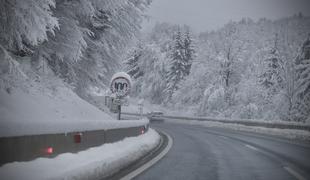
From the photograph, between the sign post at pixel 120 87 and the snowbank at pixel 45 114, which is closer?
the snowbank at pixel 45 114

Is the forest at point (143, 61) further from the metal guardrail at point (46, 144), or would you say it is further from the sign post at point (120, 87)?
the metal guardrail at point (46, 144)

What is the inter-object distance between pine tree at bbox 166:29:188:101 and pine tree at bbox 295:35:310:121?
1312 inches

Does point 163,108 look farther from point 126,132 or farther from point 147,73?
point 126,132

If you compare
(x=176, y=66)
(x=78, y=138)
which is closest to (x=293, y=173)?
(x=78, y=138)

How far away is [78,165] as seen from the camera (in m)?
6.30

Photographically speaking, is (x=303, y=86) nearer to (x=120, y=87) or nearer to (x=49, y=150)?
(x=120, y=87)

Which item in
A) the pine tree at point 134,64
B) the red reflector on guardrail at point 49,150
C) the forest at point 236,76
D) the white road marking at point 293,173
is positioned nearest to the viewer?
the red reflector on guardrail at point 49,150

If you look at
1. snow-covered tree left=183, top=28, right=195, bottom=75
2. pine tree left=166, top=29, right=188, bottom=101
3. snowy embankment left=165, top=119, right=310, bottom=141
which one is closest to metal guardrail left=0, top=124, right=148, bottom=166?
snowy embankment left=165, top=119, right=310, bottom=141

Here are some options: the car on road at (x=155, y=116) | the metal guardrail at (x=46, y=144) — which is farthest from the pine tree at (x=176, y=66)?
the metal guardrail at (x=46, y=144)

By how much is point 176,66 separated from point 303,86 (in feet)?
121

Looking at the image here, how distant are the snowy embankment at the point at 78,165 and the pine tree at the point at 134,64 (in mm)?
74686

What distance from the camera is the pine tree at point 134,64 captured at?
277 feet

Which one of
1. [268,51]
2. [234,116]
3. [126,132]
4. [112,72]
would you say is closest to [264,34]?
[268,51]

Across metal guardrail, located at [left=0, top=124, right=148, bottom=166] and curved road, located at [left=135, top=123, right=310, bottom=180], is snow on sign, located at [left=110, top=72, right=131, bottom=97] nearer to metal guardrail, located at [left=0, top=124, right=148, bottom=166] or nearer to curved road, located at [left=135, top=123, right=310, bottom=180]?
curved road, located at [left=135, top=123, right=310, bottom=180]
